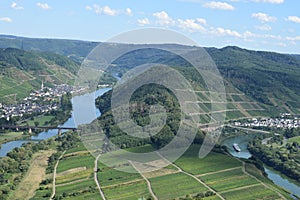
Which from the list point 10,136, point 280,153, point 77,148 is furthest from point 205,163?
point 10,136

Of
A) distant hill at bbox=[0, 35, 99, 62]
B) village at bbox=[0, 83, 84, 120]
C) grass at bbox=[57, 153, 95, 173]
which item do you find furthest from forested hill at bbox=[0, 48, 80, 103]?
distant hill at bbox=[0, 35, 99, 62]

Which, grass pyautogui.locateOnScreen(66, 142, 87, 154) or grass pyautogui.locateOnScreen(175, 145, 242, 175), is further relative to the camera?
grass pyautogui.locateOnScreen(66, 142, 87, 154)

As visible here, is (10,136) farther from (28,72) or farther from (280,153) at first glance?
Result: (28,72)

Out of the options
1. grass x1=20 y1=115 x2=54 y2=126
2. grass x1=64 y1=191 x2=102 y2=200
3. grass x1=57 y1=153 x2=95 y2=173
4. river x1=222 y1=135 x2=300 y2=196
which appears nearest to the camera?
grass x1=64 y1=191 x2=102 y2=200

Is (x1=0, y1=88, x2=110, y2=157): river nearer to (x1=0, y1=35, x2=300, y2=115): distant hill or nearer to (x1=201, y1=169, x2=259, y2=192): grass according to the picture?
(x1=0, y1=35, x2=300, y2=115): distant hill

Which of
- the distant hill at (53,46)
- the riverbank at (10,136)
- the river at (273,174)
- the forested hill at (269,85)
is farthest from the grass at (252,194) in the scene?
the distant hill at (53,46)

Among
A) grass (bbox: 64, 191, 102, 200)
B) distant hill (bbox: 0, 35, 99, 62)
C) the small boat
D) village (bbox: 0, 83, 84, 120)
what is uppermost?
distant hill (bbox: 0, 35, 99, 62)

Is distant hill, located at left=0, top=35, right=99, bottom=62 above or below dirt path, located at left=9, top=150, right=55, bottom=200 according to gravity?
above
